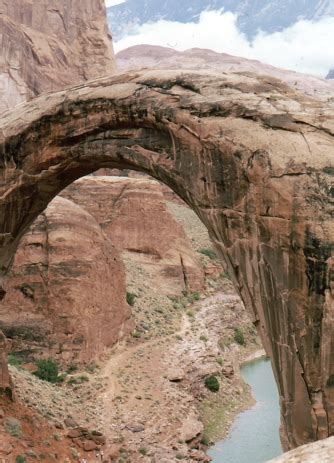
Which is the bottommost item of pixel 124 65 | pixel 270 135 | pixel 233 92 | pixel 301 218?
pixel 301 218

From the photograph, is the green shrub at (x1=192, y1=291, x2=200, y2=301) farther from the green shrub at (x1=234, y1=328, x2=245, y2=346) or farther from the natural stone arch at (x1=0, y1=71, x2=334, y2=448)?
the natural stone arch at (x1=0, y1=71, x2=334, y2=448)

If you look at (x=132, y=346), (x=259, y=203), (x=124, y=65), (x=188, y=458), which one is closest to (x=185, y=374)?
(x=132, y=346)

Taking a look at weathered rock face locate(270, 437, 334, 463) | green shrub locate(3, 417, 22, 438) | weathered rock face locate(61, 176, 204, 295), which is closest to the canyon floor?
green shrub locate(3, 417, 22, 438)

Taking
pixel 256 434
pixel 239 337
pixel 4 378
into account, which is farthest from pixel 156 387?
pixel 239 337

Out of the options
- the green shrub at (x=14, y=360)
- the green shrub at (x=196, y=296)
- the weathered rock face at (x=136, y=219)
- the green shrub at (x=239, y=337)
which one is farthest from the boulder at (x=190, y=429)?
the green shrub at (x=196, y=296)

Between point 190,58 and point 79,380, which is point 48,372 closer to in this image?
point 79,380

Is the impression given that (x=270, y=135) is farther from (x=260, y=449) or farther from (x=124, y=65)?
(x=124, y=65)
